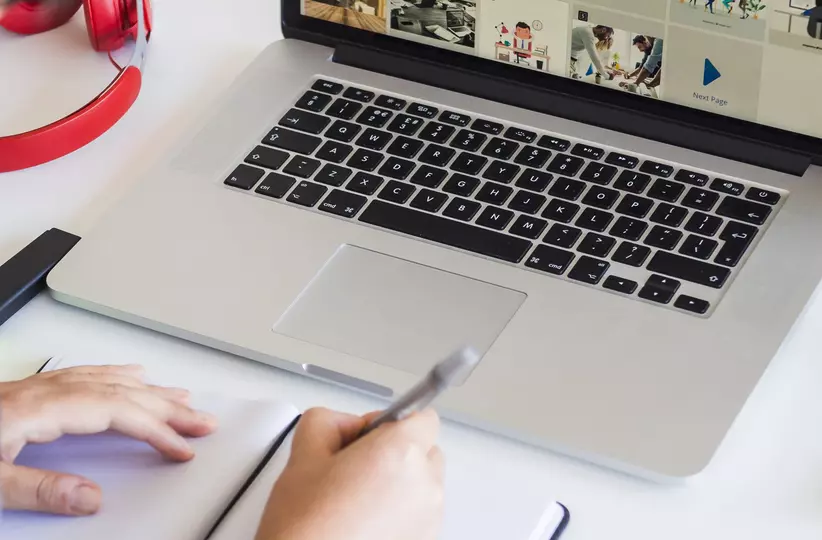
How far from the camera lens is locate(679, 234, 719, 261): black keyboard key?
28.8 inches

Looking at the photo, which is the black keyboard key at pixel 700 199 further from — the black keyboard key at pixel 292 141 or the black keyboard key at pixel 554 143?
the black keyboard key at pixel 292 141

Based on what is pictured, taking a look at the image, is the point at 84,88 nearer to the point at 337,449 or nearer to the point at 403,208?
the point at 403,208

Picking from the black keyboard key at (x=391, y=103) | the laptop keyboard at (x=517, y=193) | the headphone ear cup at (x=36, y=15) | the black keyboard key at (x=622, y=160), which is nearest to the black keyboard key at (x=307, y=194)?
the laptop keyboard at (x=517, y=193)

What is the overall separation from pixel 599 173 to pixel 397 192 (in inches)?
5.5

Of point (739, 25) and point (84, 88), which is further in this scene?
point (84, 88)

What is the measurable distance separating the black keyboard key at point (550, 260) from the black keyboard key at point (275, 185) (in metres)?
0.18

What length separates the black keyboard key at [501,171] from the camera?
80 cm

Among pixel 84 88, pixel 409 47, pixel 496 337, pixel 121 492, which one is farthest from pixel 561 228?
pixel 84 88

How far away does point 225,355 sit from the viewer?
0.71 meters

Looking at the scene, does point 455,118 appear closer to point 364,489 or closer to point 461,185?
point 461,185

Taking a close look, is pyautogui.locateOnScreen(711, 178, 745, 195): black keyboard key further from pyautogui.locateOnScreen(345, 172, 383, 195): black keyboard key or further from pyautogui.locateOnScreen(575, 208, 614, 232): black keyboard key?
pyautogui.locateOnScreen(345, 172, 383, 195): black keyboard key

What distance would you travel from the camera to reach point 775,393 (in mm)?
674

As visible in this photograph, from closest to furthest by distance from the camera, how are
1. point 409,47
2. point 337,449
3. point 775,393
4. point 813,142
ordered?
point 337,449 → point 775,393 → point 813,142 → point 409,47

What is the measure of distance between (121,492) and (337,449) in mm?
132
